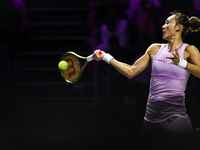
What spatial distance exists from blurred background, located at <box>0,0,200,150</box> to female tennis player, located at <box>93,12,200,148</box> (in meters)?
1.62

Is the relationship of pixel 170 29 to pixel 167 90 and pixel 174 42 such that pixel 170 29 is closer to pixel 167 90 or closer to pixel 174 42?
pixel 174 42

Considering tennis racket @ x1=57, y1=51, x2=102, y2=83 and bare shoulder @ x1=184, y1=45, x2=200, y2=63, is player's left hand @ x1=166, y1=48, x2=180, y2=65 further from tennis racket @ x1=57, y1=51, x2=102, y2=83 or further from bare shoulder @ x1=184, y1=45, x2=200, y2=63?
tennis racket @ x1=57, y1=51, x2=102, y2=83

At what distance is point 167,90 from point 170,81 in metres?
0.07

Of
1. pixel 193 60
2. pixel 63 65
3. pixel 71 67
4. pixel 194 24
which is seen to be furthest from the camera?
pixel 71 67

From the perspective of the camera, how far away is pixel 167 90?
101 inches

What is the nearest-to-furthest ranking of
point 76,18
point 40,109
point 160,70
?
1. point 160,70
2. point 40,109
3. point 76,18

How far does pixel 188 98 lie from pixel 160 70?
2238 mm

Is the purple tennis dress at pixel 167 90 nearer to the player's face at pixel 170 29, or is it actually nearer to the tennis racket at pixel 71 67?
the player's face at pixel 170 29

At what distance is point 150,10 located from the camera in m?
5.18

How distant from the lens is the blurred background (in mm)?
4664

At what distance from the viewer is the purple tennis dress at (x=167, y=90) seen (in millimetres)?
2543

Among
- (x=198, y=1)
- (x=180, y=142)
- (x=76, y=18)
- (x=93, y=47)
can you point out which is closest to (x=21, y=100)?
(x=93, y=47)

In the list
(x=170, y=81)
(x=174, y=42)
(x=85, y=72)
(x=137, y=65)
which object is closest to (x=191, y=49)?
(x=174, y=42)

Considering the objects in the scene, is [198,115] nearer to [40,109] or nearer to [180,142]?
[40,109]
